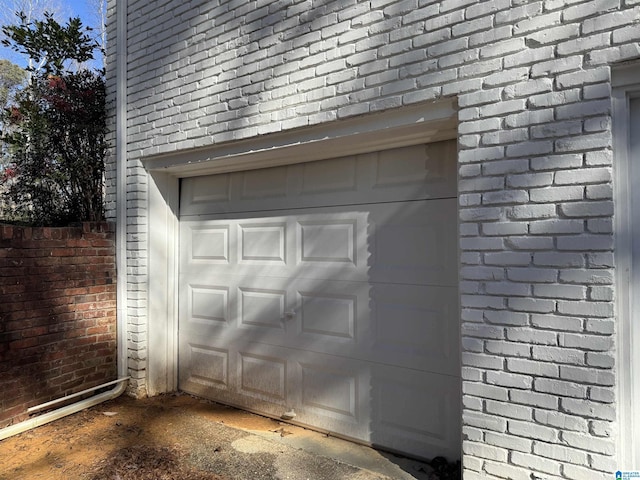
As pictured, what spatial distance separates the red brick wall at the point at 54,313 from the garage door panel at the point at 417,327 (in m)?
2.69

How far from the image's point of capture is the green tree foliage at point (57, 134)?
446cm

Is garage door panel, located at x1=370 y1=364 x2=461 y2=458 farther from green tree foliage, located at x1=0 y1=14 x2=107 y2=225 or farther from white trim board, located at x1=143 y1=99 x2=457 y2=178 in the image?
green tree foliage, located at x1=0 y1=14 x2=107 y2=225

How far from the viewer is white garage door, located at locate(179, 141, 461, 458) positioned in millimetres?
2875

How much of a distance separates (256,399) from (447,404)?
5.55ft

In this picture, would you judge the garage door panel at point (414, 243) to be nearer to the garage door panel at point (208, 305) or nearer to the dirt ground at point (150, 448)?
the dirt ground at point (150, 448)

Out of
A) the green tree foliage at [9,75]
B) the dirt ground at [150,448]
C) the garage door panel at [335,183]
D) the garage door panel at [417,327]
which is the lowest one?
the dirt ground at [150,448]

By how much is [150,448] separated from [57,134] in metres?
3.27

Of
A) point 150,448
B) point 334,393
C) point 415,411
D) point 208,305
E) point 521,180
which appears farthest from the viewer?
point 208,305

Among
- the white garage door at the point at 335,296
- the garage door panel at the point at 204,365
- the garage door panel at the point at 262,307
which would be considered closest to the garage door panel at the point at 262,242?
the white garage door at the point at 335,296

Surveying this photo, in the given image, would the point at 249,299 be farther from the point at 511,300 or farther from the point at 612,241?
the point at 612,241

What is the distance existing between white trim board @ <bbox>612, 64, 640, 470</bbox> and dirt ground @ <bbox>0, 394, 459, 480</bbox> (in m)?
1.43

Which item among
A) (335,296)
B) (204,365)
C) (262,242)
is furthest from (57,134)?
(335,296)

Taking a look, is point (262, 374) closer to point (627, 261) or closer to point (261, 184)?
point (261, 184)

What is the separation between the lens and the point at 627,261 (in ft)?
6.61
